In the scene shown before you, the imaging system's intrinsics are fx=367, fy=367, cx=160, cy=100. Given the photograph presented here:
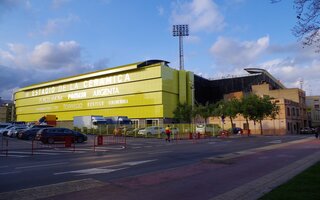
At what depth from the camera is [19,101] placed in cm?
12606

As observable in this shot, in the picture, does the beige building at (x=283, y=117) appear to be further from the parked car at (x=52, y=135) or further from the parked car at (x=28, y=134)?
the parked car at (x=52, y=135)

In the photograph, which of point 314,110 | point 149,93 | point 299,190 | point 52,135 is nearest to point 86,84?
point 149,93

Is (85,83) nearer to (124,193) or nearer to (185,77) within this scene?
(185,77)

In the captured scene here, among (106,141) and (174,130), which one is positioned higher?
(174,130)

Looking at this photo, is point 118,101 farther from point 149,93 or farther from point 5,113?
point 5,113

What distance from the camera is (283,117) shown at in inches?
3049

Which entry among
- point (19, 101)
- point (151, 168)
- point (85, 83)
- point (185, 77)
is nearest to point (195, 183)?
point (151, 168)

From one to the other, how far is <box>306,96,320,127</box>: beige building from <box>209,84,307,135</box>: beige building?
1565cm

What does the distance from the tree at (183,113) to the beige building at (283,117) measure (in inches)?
301

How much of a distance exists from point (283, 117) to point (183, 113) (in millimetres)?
21289

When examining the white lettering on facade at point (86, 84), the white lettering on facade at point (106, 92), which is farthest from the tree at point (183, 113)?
the white lettering on facade at point (106, 92)

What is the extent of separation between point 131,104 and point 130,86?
420cm

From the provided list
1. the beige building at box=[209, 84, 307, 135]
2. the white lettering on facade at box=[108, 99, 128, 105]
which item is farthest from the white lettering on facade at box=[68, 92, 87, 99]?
the beige building at box=[209, 84, 307, 135]

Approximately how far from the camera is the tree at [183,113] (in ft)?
249
